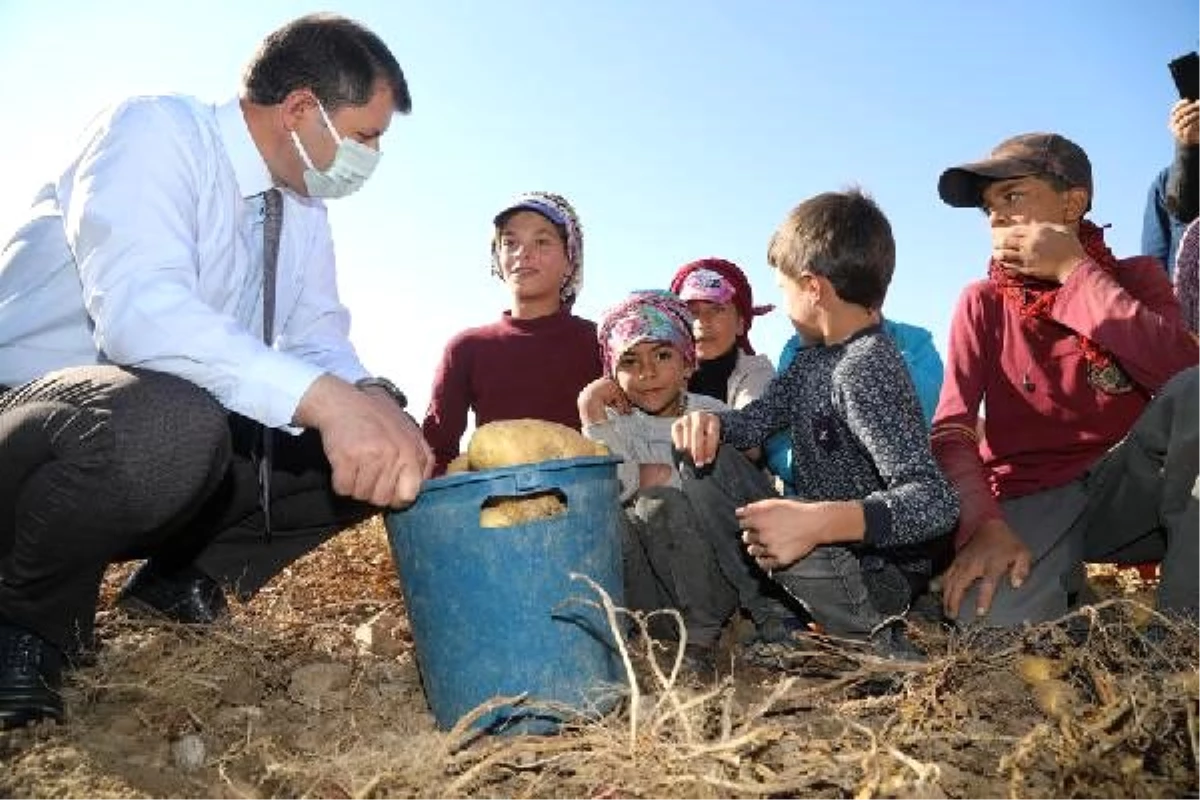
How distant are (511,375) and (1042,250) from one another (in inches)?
89.8

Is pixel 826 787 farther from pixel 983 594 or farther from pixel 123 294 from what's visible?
pixel 123 294

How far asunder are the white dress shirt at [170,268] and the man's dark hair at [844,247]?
4.98ft

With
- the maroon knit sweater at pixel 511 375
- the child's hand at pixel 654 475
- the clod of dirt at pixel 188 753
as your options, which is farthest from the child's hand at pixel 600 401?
the clod of dirt at pixel 188 753

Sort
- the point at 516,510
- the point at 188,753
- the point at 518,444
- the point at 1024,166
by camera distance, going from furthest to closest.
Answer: the point at 1024,166, the point at 518,444, the point at 516,510, the point at 188,753

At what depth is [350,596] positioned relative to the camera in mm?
3654

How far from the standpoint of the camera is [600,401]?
135 inches

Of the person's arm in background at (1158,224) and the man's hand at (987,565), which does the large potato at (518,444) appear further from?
the person's arm in background at (1158,224)

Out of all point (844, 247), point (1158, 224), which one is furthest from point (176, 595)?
point (1158, 224)

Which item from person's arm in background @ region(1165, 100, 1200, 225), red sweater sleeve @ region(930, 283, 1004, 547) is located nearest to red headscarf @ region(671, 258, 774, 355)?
red sweater sleeve @ region(930, 283, 1004, 547)

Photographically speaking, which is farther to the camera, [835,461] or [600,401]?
[600,401]

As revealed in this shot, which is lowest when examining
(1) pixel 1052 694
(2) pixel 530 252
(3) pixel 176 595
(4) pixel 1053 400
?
(3) pixel 176 595

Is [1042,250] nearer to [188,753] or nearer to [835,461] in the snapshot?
[835,461]

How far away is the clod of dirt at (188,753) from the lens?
1.91 m

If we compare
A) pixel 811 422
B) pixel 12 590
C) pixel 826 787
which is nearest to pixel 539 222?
pixel 811 422
